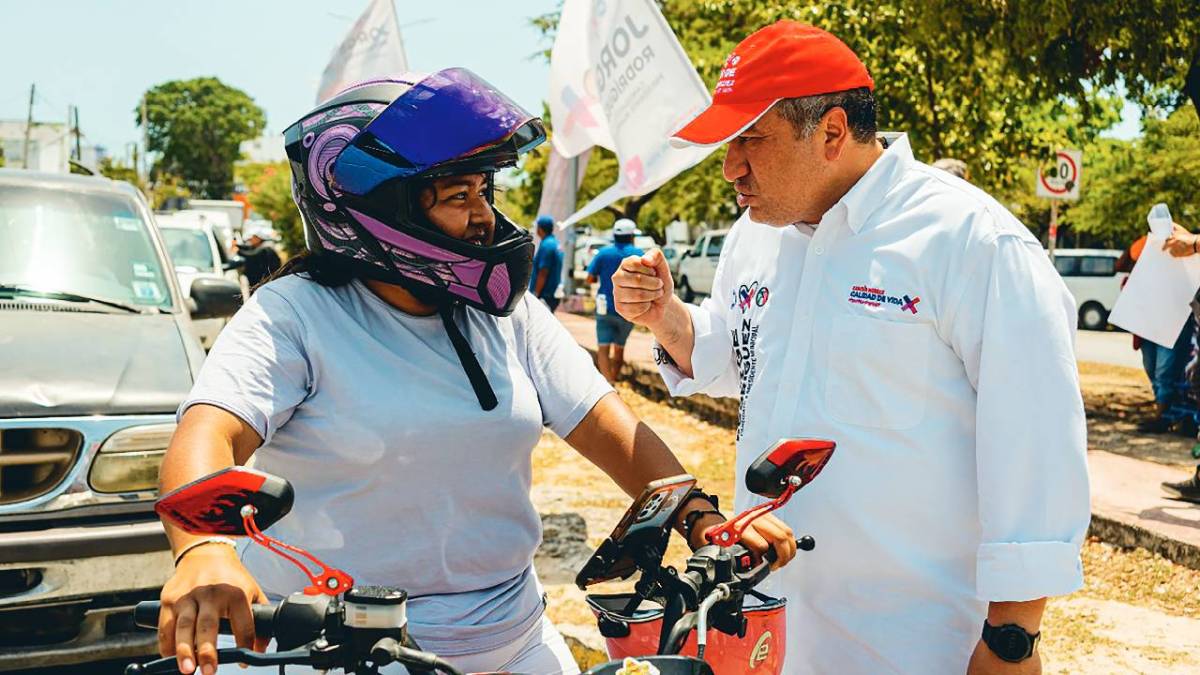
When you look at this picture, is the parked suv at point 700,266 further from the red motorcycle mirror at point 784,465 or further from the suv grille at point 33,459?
the red motorcycle mirror at point 784,465

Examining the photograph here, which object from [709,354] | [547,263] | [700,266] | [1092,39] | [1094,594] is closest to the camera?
[709,354]

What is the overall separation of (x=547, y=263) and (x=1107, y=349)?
40.7 ft

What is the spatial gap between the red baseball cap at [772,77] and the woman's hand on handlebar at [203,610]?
4.31 feet

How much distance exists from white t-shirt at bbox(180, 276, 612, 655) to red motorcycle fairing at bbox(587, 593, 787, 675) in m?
0.39

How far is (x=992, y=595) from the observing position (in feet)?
7.14

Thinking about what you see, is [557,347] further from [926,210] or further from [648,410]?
[648,410]

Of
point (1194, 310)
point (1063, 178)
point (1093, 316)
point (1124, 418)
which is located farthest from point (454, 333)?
point (1093, 316)

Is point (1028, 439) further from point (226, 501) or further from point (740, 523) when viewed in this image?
point (226, 501)

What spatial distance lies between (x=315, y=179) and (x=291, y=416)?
442mm

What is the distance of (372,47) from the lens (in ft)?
34.9

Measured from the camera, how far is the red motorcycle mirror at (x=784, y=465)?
1.66 metres

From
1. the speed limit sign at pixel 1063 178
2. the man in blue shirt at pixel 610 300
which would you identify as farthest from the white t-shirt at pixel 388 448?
the speed limit sign at pixel 1063 178

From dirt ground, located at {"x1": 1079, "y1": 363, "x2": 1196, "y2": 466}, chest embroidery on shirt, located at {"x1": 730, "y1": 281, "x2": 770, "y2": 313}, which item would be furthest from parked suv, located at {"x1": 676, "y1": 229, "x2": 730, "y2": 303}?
chest embroidery on shirt, located at {"x1": 730, "y1": 281, "x2": 770, "y2": 313}

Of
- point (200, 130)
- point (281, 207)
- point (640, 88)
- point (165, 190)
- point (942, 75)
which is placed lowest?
point (165, 190)
